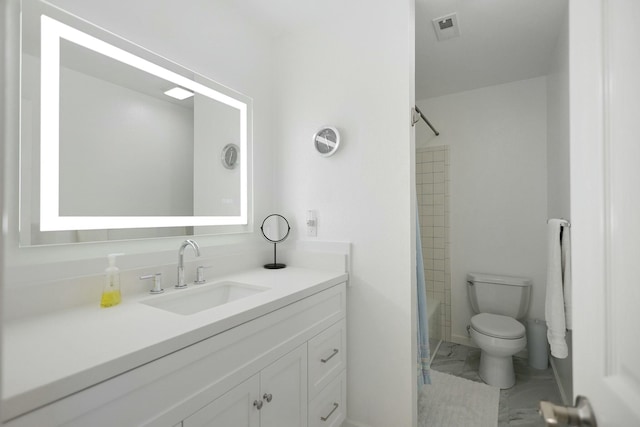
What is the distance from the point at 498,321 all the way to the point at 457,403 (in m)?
0.73

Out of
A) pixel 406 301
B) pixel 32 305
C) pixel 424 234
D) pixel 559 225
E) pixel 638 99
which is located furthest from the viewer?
pixel 424 234

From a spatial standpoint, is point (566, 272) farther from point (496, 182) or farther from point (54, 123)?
point (54, 123)

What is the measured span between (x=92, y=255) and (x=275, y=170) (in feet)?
3.79

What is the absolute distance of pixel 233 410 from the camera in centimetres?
97

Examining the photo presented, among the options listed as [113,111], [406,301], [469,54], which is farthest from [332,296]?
[469,54]

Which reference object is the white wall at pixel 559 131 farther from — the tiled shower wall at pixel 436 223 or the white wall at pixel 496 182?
the tiled shower wall at pixel 436 223

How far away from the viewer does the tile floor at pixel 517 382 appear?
5.90ft

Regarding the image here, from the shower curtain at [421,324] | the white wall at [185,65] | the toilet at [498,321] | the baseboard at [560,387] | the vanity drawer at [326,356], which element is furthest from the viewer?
the toilet at [498,321]

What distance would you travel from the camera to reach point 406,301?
5.10 feet

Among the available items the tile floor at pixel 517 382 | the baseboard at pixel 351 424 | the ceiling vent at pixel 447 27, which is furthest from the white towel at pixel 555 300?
the ceiling vent at pixel 447 27

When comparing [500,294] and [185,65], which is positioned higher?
[185,65]

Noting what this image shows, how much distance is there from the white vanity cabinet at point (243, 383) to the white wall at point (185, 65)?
61 cm

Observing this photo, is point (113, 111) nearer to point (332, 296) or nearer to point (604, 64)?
point (332, 296)

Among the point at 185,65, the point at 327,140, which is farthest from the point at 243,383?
the point at 185,65
